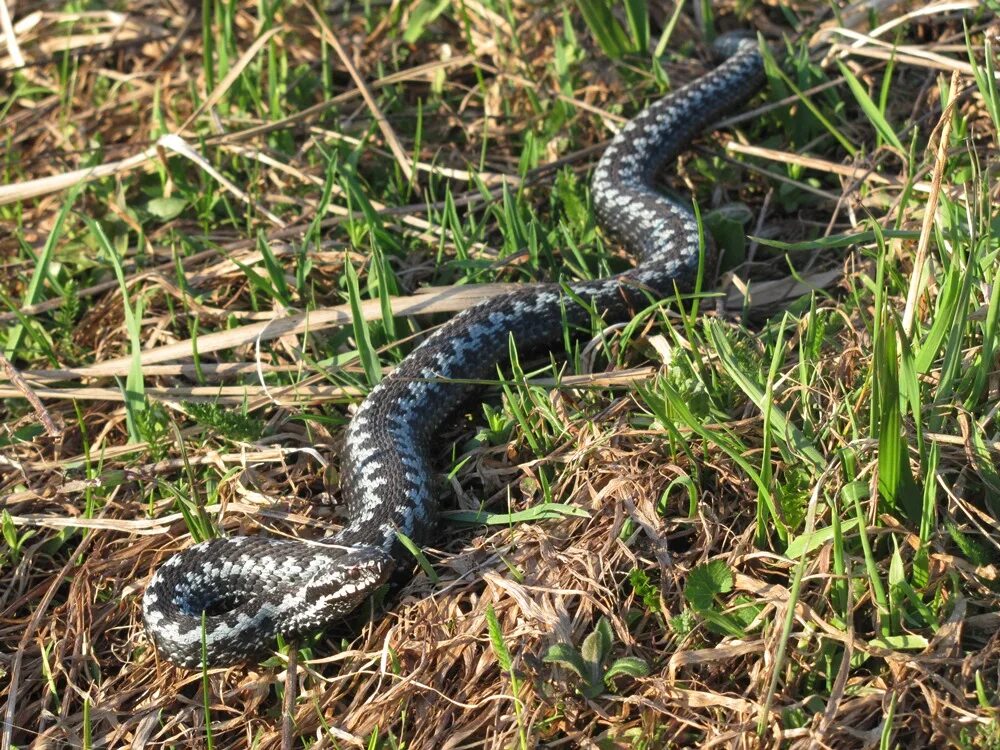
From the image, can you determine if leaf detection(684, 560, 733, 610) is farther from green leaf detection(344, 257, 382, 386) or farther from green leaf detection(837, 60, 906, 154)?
green leaf detection(837, 60, 906, 154)

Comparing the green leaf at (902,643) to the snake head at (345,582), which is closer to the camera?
the green leaf at (902,643)

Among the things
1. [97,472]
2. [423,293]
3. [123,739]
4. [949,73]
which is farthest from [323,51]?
[123,739]

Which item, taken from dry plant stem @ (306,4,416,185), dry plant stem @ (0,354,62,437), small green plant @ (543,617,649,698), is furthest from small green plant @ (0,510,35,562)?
dry plant stem @ (306,4,416,185)

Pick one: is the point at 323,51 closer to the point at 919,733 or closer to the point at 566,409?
the point at 566,409

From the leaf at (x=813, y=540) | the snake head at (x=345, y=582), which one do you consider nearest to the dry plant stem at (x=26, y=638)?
the snake head at (x=345, y=582)

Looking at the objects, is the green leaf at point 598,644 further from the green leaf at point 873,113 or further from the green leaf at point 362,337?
the green leaf at point 873,113

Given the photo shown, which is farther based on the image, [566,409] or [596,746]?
[566,409]

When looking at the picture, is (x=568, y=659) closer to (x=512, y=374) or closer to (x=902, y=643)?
(x=902, y=643)
